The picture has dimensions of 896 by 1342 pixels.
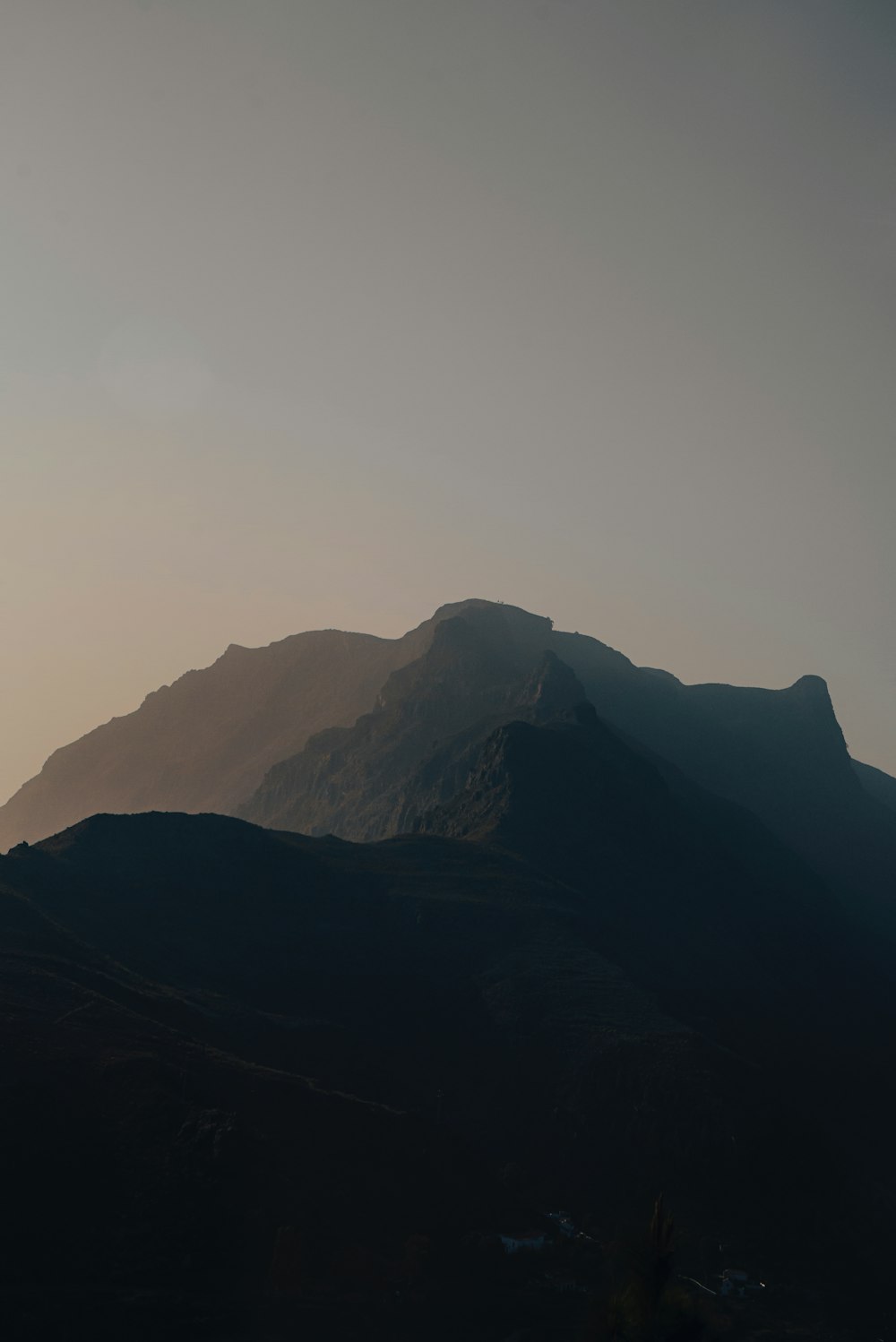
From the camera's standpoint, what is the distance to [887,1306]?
17575 cm

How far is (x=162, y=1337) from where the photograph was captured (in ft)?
391

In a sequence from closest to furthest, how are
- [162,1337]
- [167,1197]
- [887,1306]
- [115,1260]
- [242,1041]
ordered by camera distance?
[162,1337] → [115,1260] → [167,1197] → [887,1306] → [242,1041]

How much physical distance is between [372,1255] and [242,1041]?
56.7m

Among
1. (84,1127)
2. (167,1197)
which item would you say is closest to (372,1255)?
(167,1197)

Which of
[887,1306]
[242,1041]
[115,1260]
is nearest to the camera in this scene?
[115,1260]

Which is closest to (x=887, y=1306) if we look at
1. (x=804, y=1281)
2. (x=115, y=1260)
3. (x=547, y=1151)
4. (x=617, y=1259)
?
(x=804, y=1281)

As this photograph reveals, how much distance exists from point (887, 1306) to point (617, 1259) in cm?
14415

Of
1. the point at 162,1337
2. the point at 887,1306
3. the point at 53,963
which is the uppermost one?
the point at 53,963

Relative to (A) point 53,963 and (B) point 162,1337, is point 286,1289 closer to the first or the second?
(B) point 162,1337

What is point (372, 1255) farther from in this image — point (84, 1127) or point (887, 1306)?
point (887, 1306)

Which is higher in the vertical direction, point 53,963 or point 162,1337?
point 53,963

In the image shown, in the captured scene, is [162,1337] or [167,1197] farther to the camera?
[167,1197]

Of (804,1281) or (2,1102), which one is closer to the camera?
(2,1102)

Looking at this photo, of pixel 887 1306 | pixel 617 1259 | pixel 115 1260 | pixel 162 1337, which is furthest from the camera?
pixel 887 1306
